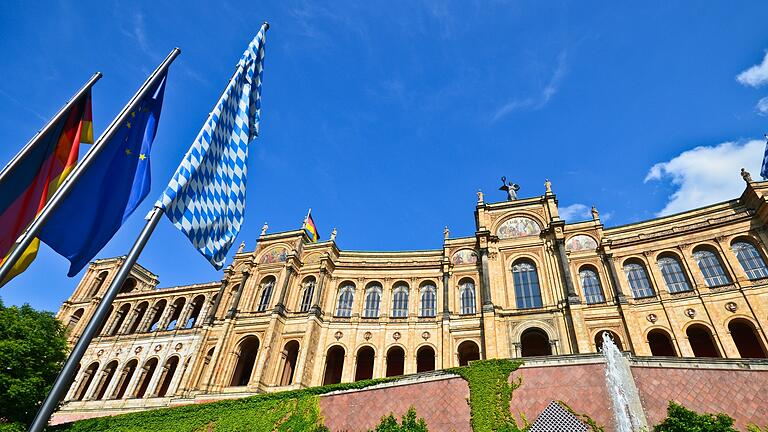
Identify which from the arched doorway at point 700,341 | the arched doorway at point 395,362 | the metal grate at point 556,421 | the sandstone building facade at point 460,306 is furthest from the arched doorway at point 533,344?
the metal grate at point 556,421

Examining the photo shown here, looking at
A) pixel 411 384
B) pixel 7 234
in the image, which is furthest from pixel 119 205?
pixel 411 384

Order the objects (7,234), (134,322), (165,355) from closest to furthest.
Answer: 1. (7,234)
2. (165,355)
3. (134,322)

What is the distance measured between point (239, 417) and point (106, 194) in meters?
23.1

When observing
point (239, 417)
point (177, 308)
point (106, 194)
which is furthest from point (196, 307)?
point (106, 194)

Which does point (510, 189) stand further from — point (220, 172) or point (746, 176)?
point (220, 172)

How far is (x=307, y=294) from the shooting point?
136 ft

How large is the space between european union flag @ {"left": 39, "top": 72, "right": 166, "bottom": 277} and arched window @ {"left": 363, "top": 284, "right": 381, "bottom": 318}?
107ft

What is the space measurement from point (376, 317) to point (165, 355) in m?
23.7

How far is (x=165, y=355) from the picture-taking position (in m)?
44.0

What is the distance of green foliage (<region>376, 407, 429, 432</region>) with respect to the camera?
22.4 metres

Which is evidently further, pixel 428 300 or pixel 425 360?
pixel 428 300

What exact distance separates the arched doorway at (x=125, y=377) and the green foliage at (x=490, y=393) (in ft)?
127

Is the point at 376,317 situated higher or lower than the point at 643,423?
higher

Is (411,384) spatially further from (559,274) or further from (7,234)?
(7,234)
